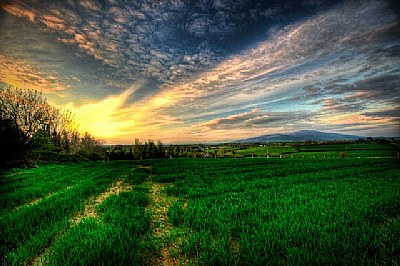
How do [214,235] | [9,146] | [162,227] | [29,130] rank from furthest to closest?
[29,130] → [9,146] → [162,227] → [214,235]

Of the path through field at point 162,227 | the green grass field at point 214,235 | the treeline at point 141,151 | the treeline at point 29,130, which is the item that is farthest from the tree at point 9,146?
the treeline at point 141,151

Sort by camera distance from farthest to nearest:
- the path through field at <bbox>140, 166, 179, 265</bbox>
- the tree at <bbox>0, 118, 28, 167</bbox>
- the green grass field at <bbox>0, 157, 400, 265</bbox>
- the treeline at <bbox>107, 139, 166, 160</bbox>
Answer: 1. the treeline at <bbox>107, 139, 166, 160</bbox>
2. the tree at <bbox>0, 118, 28, 167</bbox>
3. the path through field at <bbox>140, 166, 179, 265</bbox>
4. the green grass field at <bbox>0, 157, 400, 265</bbox>

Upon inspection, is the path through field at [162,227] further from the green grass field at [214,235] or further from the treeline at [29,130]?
the treeline at [29,130]

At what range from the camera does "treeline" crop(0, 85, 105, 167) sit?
26.1 metres

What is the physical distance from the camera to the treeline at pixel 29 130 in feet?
85.6

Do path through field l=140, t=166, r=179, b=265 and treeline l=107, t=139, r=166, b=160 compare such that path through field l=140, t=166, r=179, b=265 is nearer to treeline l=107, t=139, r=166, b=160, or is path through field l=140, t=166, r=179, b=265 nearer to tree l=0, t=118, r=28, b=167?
tree l=0, t=118, r=28, b=167

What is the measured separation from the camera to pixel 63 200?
838 centimetres

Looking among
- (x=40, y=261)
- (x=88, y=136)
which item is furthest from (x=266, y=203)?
(x=88, y=136)

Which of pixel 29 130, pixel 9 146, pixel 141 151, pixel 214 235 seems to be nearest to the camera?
pixel 214 235

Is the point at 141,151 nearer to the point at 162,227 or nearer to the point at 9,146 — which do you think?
the point at 9,146

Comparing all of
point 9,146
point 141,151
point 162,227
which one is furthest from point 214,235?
point 141,151

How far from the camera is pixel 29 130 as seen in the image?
36719mm

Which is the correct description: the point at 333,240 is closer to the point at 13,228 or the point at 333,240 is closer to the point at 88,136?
the point at 13,228

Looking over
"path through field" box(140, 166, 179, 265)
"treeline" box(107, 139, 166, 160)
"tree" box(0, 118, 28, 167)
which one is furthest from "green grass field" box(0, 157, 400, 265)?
"treeline" box(107, 139, 166, 160)
